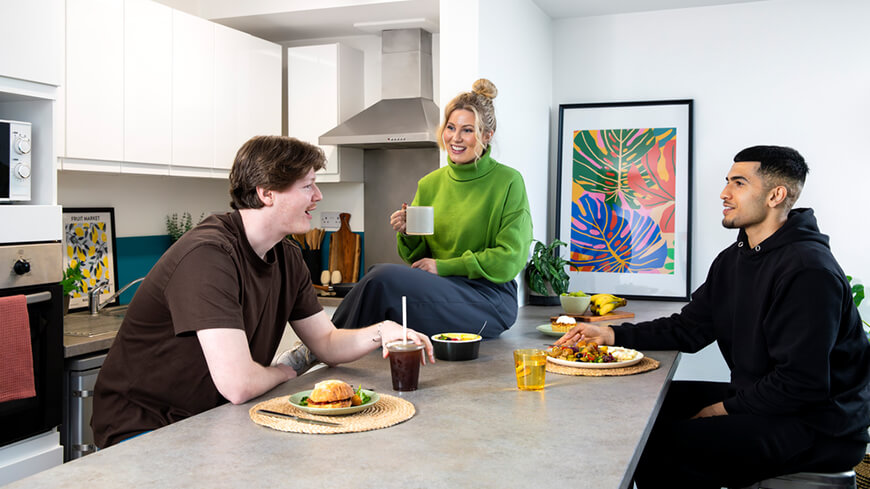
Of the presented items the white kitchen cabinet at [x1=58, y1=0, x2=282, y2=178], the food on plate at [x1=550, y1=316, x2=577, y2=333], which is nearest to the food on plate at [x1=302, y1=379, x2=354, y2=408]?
the food on plate at [x1=550, y1=316, x2=577, y2=333]

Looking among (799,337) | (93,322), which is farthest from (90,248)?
(799,337)

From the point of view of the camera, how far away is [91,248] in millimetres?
3523

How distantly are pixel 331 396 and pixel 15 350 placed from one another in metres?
1.31

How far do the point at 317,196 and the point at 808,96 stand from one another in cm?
292

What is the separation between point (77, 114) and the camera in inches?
116

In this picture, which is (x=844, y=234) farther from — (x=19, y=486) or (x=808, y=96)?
(x=19, y=486)

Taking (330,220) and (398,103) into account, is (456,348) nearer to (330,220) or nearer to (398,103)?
(398,103)

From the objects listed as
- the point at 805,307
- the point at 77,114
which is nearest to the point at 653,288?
the point at 805,307

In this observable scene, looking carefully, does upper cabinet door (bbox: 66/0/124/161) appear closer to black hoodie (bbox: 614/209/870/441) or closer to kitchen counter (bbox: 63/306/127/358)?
kitchen counter (bbox: 63/306/127/358)

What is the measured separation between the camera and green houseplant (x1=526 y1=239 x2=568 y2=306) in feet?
12.6

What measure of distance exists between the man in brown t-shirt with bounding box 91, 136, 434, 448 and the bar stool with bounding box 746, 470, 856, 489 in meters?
1.02

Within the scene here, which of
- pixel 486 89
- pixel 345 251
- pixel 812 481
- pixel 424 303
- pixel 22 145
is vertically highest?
pixel 486 89

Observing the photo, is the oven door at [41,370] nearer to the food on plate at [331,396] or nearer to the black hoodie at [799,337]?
the food on plate at [331,396]

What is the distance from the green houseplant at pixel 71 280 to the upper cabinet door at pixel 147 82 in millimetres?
505
